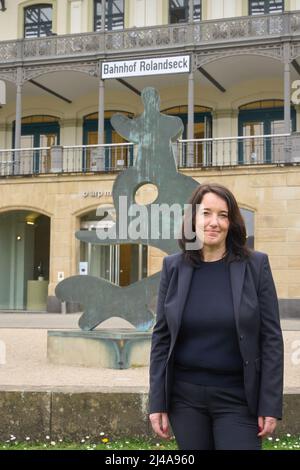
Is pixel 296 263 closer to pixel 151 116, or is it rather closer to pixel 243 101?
pixel 243 101

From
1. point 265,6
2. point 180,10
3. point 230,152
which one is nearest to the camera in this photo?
point 230,152

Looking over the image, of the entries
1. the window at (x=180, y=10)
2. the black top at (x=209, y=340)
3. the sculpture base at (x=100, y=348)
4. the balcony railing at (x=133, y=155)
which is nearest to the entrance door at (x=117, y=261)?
the balcony railing at (x=133, y=155)

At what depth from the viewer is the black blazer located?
9.53ft

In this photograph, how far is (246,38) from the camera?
67.6 ft

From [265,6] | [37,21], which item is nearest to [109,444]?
[265,6]

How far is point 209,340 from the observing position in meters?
2.94

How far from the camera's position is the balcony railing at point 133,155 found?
20706mm

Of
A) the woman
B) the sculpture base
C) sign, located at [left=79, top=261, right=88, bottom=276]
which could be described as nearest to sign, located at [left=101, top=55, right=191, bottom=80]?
sign, located at [left=79, top=261, right=88, bottom=276]

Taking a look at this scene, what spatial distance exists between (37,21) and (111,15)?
9.49ft

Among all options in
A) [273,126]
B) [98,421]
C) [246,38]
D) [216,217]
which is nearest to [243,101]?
[273,126]

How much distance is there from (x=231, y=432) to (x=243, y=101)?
846 inches

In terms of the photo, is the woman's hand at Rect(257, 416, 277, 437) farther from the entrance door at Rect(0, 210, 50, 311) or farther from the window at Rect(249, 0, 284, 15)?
the window at Rect(249, 0, 284, 15)

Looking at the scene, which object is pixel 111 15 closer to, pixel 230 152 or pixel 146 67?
pixel 146 67

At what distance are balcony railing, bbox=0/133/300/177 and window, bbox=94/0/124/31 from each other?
452cm
